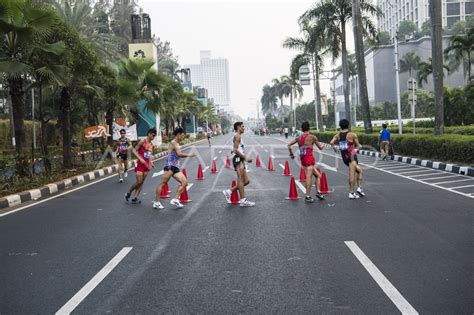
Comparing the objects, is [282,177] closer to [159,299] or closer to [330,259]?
[330,259]

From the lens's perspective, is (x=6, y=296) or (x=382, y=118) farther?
(x=382, y=118)

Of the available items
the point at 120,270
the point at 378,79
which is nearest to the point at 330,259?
the point at 120,270

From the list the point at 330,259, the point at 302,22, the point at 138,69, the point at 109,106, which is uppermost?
the point at 302,22

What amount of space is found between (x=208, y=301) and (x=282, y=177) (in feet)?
37.2

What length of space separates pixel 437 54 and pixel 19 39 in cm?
1591

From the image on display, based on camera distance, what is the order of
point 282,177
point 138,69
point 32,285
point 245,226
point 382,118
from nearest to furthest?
1. point 32,285
2. point 245,226
3. point 282,177
4. point 138,69
5. point 382,118

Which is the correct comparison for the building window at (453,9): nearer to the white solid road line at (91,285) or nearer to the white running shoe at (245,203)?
the white running shoe at (245,203)

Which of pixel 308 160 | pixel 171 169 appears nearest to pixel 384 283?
pixel 308 160

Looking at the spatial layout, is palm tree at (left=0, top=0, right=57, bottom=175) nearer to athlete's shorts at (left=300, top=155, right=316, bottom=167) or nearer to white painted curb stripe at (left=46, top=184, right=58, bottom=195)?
white painted curb stripe at (left=46, top=184, right=58, bottom=195)

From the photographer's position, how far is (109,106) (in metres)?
27.0

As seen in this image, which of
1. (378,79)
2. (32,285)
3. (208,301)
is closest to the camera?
(208,301)

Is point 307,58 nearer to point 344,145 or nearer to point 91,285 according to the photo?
point 344,145

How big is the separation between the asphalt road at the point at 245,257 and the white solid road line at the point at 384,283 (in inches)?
0.7

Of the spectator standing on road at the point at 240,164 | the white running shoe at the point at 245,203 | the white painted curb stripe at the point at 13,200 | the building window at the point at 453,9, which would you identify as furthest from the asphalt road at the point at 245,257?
the building window at the point at 453,9
